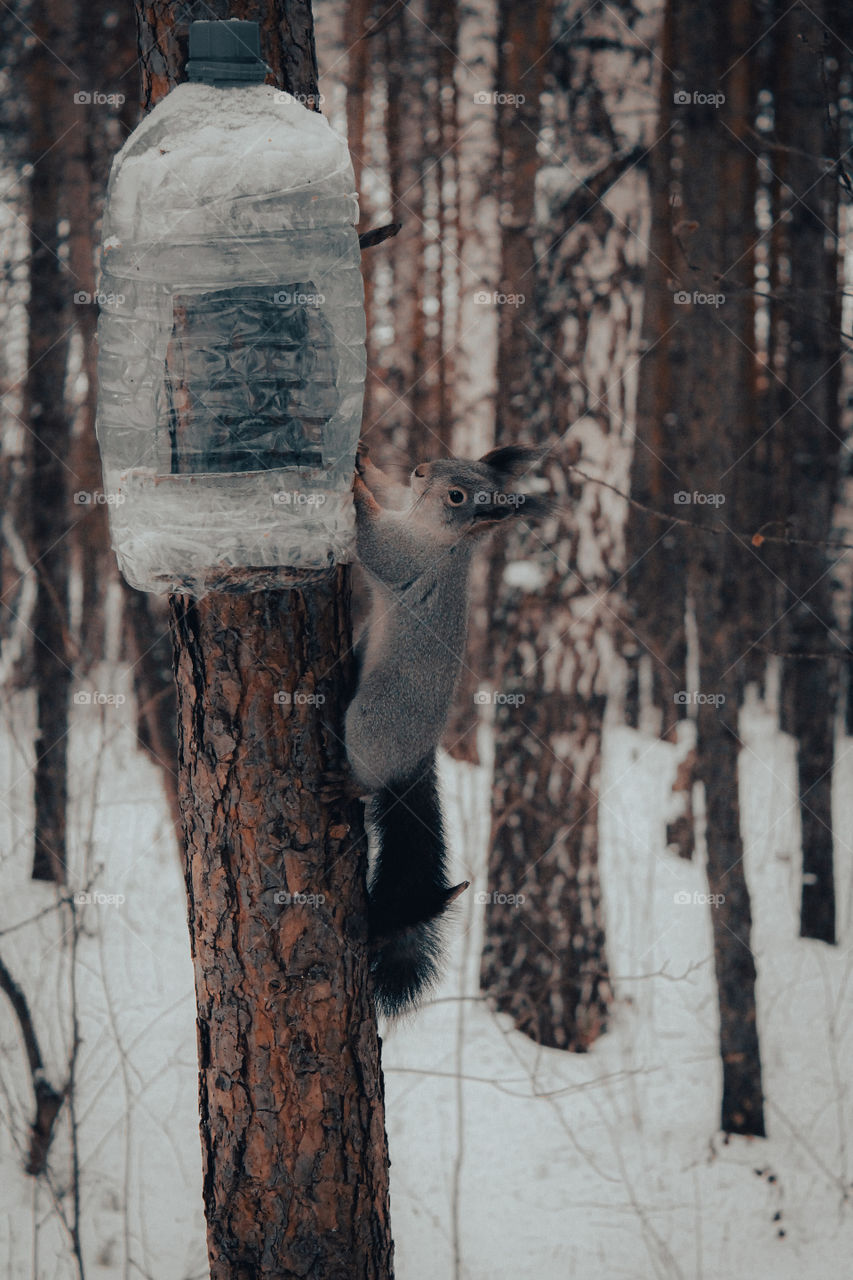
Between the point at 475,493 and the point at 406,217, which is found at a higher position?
the point at 406,217

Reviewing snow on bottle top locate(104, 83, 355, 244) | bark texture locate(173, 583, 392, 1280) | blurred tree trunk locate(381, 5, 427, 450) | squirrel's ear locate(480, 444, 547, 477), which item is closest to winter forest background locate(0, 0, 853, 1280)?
blurred tree trunk locate(381, 5, 427, 450)

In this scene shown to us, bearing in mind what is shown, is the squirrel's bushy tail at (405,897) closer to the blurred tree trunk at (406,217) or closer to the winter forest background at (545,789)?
the winter forest background at (545,789)

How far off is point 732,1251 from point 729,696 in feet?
8.70

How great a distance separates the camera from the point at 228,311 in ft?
5.92

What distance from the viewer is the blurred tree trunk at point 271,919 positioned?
192cm

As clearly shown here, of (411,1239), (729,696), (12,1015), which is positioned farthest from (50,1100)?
(729,696)

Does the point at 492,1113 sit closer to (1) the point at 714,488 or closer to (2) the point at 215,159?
(1) the point at 714,488

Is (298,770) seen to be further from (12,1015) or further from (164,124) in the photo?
(12,1015)

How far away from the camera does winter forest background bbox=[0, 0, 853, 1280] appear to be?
11.8ft

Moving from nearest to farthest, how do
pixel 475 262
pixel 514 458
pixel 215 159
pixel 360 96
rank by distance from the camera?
pixel 215 159 → pixel 514 458 → pixel 360 96 → pixel 475 262

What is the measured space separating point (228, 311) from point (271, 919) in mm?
1212

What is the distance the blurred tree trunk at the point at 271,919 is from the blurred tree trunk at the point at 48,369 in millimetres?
3306

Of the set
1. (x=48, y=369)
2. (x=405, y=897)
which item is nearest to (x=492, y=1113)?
(x=405, y=897)

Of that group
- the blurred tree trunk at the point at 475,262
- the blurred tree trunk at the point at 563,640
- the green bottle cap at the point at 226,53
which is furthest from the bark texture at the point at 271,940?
the blurred tree trunk at the point at 475,262
